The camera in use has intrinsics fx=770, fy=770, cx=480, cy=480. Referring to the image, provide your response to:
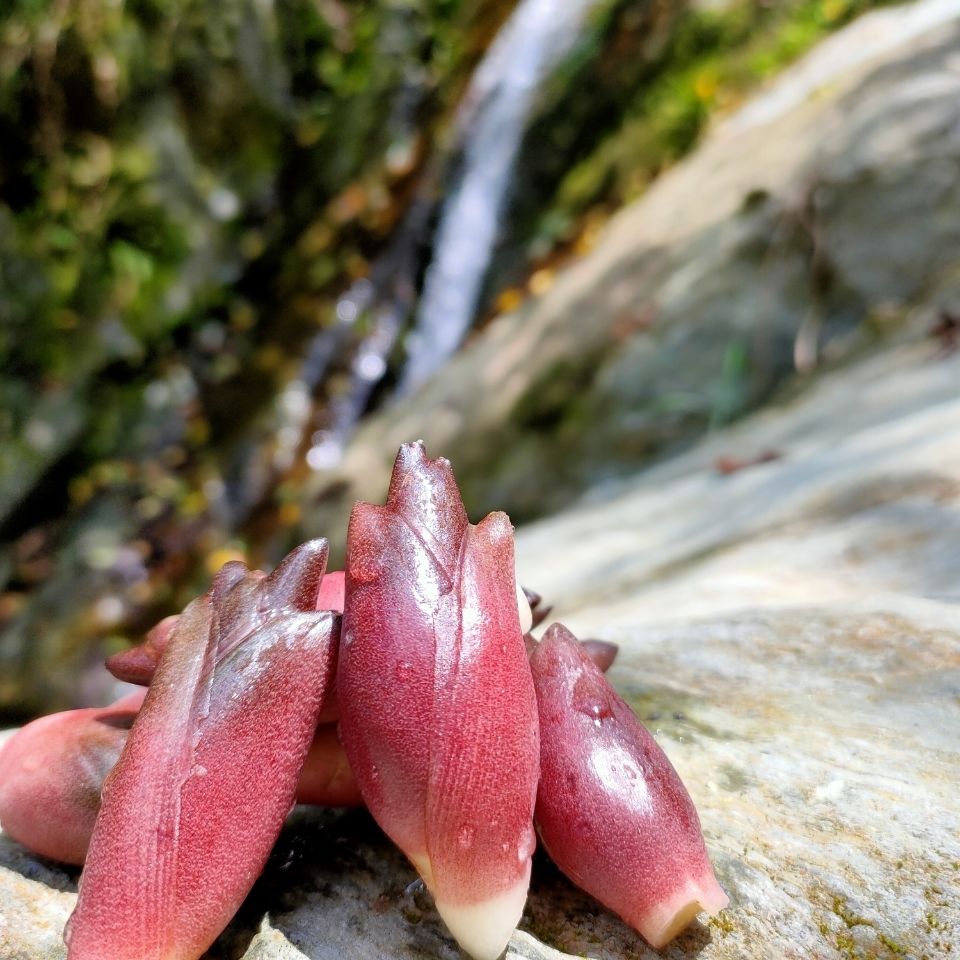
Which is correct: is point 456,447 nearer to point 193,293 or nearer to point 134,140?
point 193,293

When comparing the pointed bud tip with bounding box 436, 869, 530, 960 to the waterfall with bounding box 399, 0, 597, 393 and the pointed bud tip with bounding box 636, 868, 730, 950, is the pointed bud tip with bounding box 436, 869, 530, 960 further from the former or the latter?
the waterfall with bounding box 399, 0, 597, 393

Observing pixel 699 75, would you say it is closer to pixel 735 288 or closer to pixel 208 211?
pixel 735 288

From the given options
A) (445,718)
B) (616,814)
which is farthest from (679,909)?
(445,718)

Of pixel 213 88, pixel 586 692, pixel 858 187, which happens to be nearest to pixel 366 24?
pixel 213 88

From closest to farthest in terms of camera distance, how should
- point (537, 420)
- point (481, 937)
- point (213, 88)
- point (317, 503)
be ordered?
point (481, 937)
point (537, 420)
point (317, 503)
point (213, 88)

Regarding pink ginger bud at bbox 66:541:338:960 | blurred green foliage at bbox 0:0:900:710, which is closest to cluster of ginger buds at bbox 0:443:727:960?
pink ginger bud at bbox 66:541:338:960

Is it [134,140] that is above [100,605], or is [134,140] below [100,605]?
above
